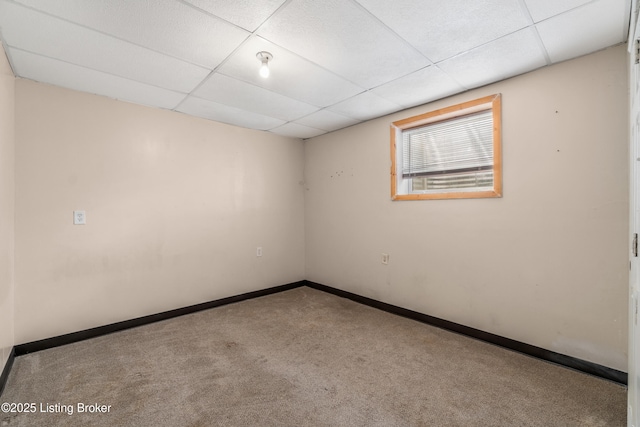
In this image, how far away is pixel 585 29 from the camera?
5.70ft

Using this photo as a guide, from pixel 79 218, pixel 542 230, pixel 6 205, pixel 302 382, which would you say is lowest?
pixel 302 382

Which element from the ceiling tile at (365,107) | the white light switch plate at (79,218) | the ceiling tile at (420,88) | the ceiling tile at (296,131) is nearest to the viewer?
the ceiling tile at (420,88)

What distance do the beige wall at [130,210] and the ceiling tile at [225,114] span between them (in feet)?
0.49

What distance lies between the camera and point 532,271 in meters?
2.28

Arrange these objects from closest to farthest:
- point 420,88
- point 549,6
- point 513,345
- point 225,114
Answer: point 549,6 → point 513,345 → point 420,88 → point 225,114

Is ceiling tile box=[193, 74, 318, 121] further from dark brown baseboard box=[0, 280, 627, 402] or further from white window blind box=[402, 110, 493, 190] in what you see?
dark brown baseboard box=[0, 280, 627, 402]

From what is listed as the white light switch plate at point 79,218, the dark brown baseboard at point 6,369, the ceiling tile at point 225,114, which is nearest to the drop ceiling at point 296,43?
the ceiling tile at point 225,114

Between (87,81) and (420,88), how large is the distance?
288 centimetres

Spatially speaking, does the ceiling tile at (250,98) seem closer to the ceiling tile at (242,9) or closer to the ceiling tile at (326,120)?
the ceiling tile at (326,120)

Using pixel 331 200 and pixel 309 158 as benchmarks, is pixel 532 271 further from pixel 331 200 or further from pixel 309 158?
pixel 309 158

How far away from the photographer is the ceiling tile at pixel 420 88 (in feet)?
7.65

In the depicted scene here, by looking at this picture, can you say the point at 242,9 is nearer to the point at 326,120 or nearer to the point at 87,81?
the point at 87,81

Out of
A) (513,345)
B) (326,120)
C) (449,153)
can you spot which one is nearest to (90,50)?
(326,120)

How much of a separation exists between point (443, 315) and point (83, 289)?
344 centimetres
